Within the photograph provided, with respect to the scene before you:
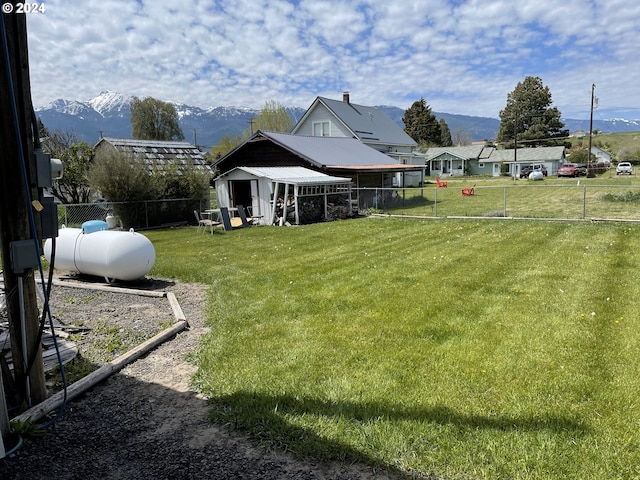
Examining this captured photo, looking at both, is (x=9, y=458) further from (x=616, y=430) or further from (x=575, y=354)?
(x=575, y=354)

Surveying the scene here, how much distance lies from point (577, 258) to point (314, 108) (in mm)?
32832

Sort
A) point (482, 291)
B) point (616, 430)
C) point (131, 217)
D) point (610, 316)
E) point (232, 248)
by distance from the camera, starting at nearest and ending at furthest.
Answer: point (616, 430), point (610, 316), point (482, 291), point (232, 248), point (131, 217)

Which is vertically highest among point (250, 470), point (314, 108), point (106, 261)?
point (314, 108)

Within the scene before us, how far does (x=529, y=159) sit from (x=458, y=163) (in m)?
10.0

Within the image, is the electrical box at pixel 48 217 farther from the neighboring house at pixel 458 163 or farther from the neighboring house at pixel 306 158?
the neighboring house at pixel 458 163

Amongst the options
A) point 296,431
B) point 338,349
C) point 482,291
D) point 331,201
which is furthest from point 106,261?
point 331,201

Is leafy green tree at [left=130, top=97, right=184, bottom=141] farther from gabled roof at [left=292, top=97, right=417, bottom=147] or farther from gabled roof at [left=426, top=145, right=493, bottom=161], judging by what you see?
gabled roof at [left=426, top=145, right=493, bottom=161]

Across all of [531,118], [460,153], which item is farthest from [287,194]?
[531,118]

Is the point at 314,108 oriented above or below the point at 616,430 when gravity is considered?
above

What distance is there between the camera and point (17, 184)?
11.7 ft

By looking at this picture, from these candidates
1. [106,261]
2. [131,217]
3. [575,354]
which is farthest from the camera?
[131,217]

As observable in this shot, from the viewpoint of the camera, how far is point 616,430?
332 cm

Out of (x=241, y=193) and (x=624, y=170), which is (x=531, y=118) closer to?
(x=624, y=170)

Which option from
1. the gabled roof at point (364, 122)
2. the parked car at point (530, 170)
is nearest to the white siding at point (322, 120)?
the gabled roof at point (364, 122)
